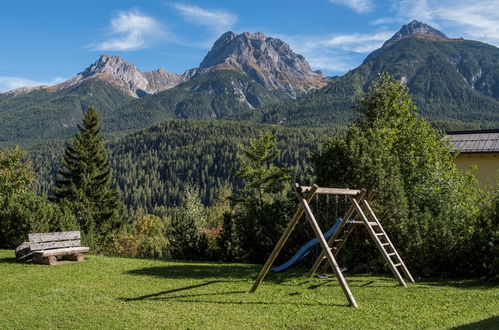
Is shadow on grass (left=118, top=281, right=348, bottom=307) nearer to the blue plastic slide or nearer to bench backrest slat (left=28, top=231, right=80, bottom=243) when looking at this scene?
the blue plastic slide

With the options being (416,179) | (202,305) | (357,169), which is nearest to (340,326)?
(202,305)

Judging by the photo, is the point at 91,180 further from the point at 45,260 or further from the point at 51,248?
the point at 45,260

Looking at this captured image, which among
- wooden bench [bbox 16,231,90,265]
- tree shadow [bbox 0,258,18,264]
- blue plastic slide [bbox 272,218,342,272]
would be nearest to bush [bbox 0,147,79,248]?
tree shadow [bbox 0,258,18,264]

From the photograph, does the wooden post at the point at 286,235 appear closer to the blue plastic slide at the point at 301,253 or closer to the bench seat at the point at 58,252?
the blue plastic slide at the point at 301,253

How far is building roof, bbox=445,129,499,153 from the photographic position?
28688 mm

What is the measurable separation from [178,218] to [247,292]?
1175 centimetres

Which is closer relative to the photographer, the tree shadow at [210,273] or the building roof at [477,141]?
the tree shadow at [210,273]

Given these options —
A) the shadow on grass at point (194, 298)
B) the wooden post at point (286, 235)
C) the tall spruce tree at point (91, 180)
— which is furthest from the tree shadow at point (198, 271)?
the tall spruce tree at point (91, 180)

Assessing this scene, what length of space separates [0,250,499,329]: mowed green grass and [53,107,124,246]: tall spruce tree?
2990 cm

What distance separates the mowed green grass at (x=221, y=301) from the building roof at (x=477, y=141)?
57.3ft

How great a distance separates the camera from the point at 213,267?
17906 millimetres

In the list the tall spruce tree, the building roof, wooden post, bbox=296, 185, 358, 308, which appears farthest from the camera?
the tall spruce tree

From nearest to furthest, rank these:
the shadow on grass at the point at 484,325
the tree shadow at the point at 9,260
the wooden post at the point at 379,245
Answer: the shadow on grass at the point at 484,325 < the wooden post at the point at 379,245 < the tree shadow at the point at 9,260

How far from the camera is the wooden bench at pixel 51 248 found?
17.2 meters
